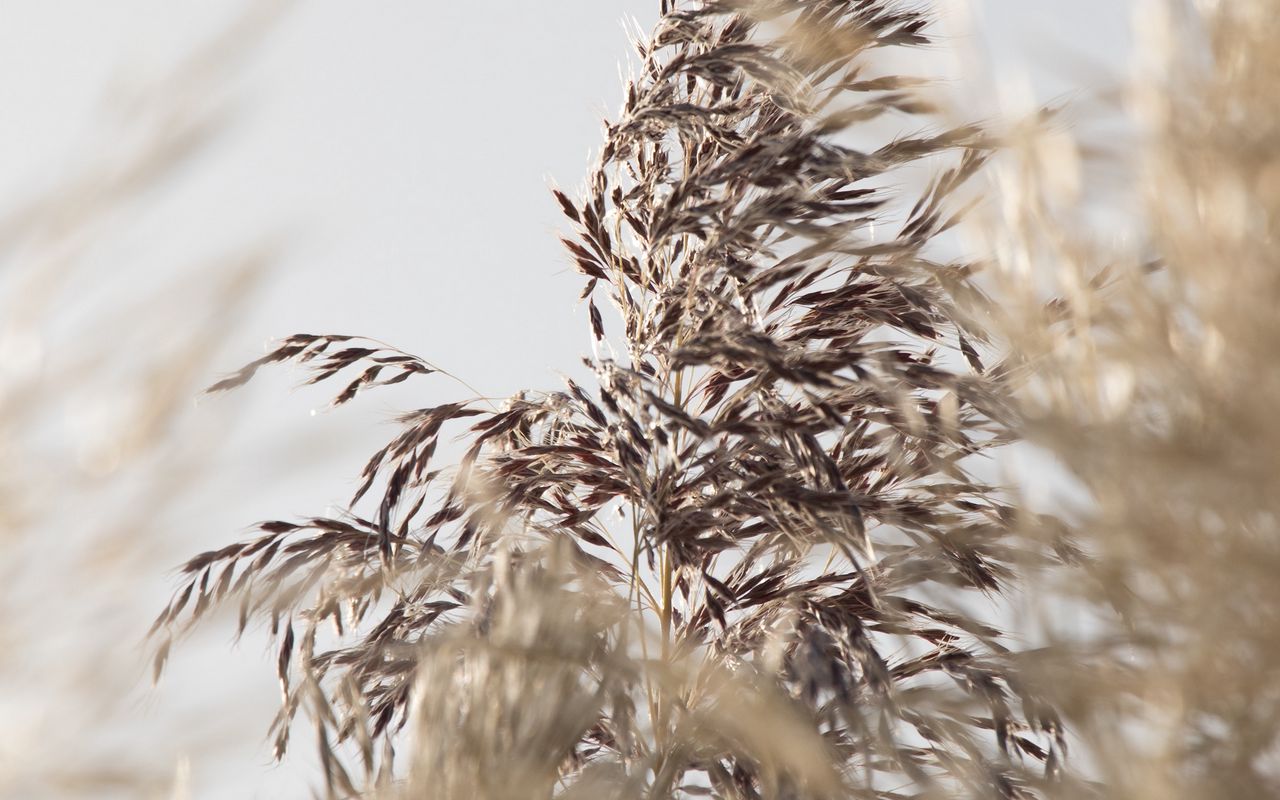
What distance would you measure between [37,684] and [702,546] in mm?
2110

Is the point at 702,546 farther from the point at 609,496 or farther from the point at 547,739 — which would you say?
the point at 547,739

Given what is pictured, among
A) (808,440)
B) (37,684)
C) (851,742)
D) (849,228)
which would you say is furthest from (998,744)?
(37,684)

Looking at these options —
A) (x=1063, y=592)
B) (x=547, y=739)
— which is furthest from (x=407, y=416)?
(x=1063, y=592)

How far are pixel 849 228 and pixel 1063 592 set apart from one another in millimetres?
1528

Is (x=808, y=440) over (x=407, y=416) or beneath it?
beneath

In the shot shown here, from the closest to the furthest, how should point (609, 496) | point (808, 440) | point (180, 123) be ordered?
point (180, 123) < point (808, 440) < point (609, 496)

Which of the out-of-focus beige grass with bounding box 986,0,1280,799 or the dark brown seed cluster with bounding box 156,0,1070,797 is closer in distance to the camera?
the out-of-focus beige grass with bounding box 986,0,1280,799

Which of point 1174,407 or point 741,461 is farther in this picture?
point 741,461

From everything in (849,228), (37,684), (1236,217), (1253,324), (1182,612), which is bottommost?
(37,684)

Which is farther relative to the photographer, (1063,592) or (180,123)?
(1063,592)

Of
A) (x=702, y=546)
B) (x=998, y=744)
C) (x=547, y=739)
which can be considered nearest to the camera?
(x=547, y=739)

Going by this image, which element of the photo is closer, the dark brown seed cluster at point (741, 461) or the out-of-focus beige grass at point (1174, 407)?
the out-of-focus beige grass at point (1174, 407)

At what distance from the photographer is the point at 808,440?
2777 millimetres

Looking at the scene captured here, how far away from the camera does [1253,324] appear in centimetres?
117
